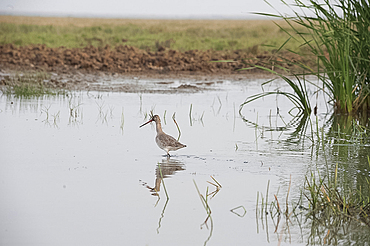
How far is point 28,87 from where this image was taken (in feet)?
43.2

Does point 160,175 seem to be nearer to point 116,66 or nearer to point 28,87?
point 28,87

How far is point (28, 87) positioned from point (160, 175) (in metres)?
8.01

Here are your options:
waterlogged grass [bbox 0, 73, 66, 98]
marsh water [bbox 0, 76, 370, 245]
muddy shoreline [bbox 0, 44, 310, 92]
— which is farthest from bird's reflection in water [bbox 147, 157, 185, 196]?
muddy shoreline [bbox 0, 44, 310, 92]

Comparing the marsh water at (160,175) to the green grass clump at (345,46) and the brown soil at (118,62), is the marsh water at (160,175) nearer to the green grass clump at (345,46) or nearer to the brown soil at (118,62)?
the green grass clump at (345,46)

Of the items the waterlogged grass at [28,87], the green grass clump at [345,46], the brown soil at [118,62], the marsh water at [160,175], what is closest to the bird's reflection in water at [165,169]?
the marsh water at [160,175]

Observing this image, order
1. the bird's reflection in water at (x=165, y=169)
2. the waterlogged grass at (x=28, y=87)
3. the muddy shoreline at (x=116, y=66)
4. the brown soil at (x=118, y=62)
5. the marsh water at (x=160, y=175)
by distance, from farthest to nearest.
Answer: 1. the brown soil at (x=118, y=62)
2. the muddy shoreline at (x=116, y=66)
3. the waterlogged grass at (x=28, y=87)
4. the bird's reflection in water at (x=165, y=169)
5. the marsh water at (x=160, y=175)

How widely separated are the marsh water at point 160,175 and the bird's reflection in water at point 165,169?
1cm

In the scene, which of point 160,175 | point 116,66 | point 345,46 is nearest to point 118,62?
point 116,66

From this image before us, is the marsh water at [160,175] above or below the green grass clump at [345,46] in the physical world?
below

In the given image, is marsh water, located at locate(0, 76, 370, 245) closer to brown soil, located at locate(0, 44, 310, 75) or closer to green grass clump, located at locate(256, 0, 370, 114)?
green grass clump, located at locate(256, 0, 370, 114)

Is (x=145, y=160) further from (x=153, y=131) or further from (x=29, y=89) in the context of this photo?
(x=29, y=89)

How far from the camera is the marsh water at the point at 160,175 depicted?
13.9ft

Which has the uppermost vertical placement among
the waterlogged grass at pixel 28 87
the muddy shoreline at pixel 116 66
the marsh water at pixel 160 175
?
the muddy shoreline at pixel 116 66

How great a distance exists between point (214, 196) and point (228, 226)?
0.84 meters
